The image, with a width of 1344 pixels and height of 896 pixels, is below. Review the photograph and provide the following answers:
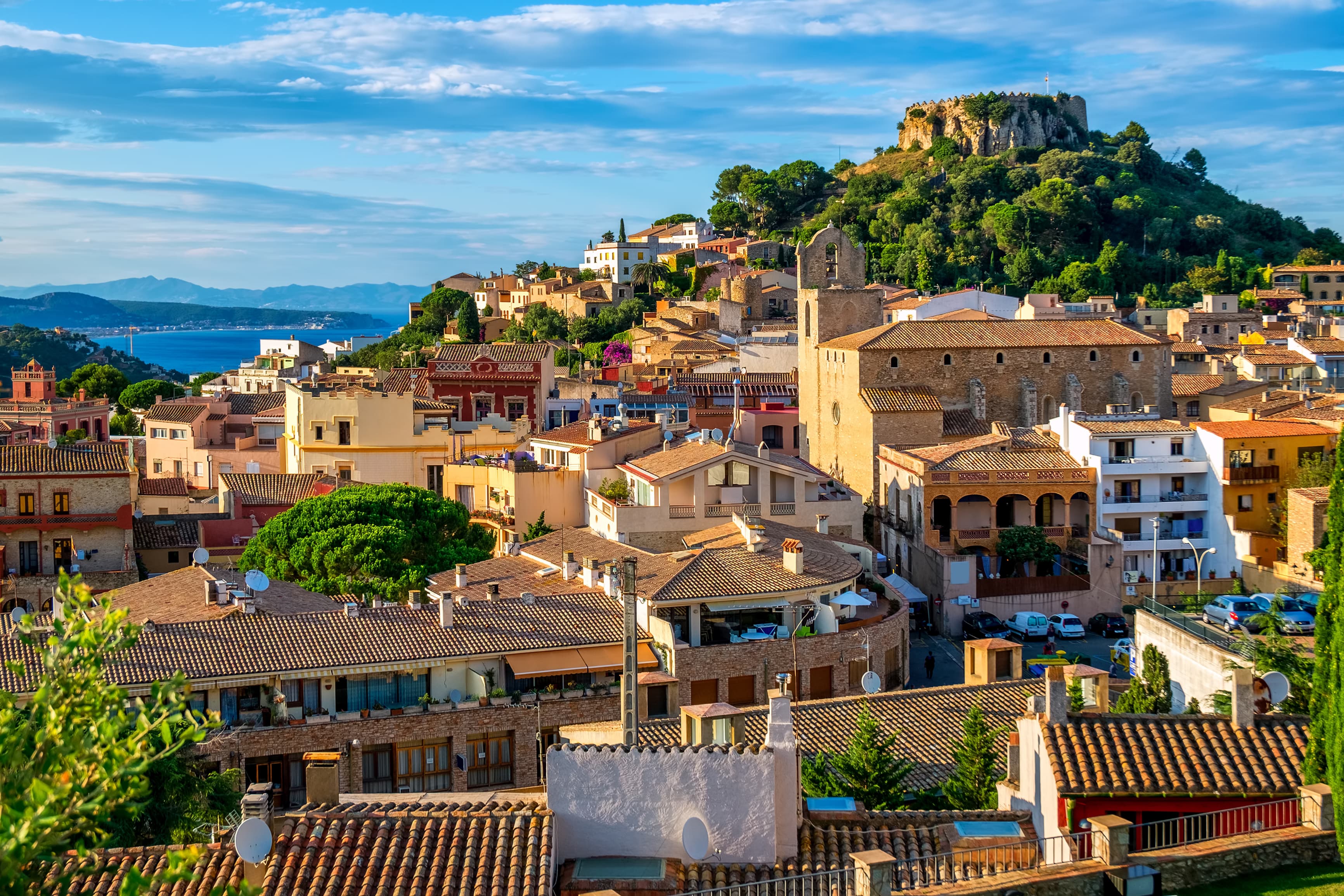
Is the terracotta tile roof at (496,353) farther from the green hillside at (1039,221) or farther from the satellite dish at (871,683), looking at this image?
the green hillside at (1039,221)

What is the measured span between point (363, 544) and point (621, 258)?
80.8m

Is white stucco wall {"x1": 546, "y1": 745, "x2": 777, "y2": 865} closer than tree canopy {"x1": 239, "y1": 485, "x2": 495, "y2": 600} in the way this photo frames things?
Yes

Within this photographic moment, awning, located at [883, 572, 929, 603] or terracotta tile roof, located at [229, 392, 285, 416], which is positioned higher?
terracotta tile roof, located at [229, 392, 285, 416]

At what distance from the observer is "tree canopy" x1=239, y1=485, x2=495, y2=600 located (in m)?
33.1

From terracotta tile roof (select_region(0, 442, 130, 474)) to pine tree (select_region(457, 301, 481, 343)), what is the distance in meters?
54.1

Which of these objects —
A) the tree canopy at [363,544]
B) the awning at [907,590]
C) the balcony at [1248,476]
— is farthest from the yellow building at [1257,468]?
the tree canopy at [363,544]

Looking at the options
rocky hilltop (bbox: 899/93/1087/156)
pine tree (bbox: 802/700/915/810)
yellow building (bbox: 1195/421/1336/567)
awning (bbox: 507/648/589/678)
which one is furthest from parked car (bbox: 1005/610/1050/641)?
rocky hilltop (bbox: 899/93/1087/156)

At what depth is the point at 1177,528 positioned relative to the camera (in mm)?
40281

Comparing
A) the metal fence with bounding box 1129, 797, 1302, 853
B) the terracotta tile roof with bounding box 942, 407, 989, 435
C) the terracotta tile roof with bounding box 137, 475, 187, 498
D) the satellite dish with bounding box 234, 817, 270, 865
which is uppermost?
the terracotta tile roof with bounding box 942, 407, 989, 435

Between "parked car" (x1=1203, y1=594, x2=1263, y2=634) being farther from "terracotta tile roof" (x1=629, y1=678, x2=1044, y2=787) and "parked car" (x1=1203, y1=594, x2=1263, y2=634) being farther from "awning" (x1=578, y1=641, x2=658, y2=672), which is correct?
"awning" (x1=578, y1=641, x2=658, y2=672)

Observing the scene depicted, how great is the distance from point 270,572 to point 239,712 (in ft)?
40.3

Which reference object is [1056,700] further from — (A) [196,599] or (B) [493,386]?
(B) [493,386]

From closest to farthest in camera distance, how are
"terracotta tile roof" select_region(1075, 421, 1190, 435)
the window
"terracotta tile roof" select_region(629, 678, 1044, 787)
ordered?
"terracotta tile roof" select_region(629, 678, 1044, 787)
the window
"terracotta tile roof" select_region(1075, 421, 1190, 435)

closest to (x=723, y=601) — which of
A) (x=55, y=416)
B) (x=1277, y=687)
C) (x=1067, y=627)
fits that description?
(x=1277, y=687)
